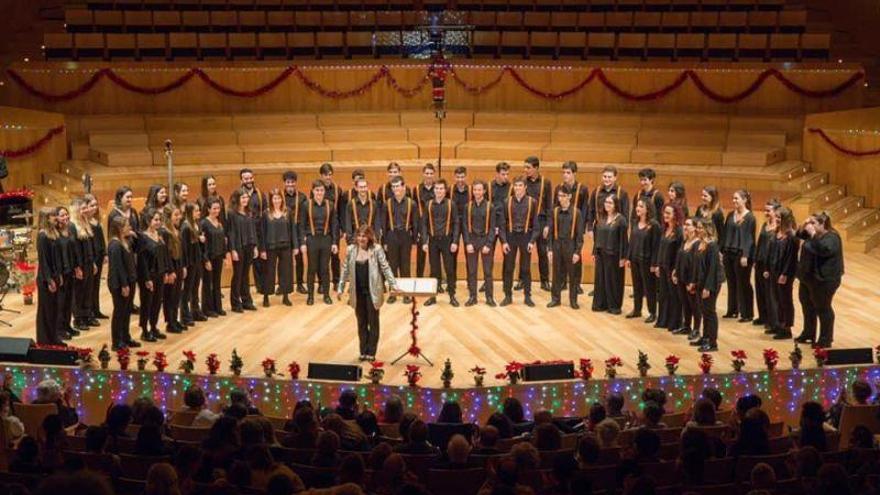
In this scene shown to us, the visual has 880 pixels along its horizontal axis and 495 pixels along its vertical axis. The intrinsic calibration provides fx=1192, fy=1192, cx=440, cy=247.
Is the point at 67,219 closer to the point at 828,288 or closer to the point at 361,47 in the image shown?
the point at 828,288

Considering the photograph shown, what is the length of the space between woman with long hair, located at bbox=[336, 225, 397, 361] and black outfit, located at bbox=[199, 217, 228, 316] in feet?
5.62

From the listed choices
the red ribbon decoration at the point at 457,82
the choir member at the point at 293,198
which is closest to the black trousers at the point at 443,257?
the choir member at the point at 293,198

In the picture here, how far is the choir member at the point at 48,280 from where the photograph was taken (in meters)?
9.31

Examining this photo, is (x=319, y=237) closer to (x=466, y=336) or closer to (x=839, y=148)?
(x=466, y=336)

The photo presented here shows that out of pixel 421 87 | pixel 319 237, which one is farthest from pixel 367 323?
pixel 421 87

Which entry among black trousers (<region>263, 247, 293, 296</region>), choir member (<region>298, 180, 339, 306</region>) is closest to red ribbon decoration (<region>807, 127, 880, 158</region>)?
choir member (<region>298, 180, 339, 306</region>)

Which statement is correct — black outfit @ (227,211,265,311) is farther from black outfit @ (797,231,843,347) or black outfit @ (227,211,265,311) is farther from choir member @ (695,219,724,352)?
black outfit @ (797,231,843,347)

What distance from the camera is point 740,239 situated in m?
10.2

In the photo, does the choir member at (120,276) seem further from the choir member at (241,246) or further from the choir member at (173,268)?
the choir member at (241,246)

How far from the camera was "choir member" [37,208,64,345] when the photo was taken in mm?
9312

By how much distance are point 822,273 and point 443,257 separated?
11.6 ft

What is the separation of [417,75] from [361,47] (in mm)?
837

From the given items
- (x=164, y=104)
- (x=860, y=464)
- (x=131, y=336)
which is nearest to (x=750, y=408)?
(x=860, y=464)

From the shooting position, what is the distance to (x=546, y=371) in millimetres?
8258
